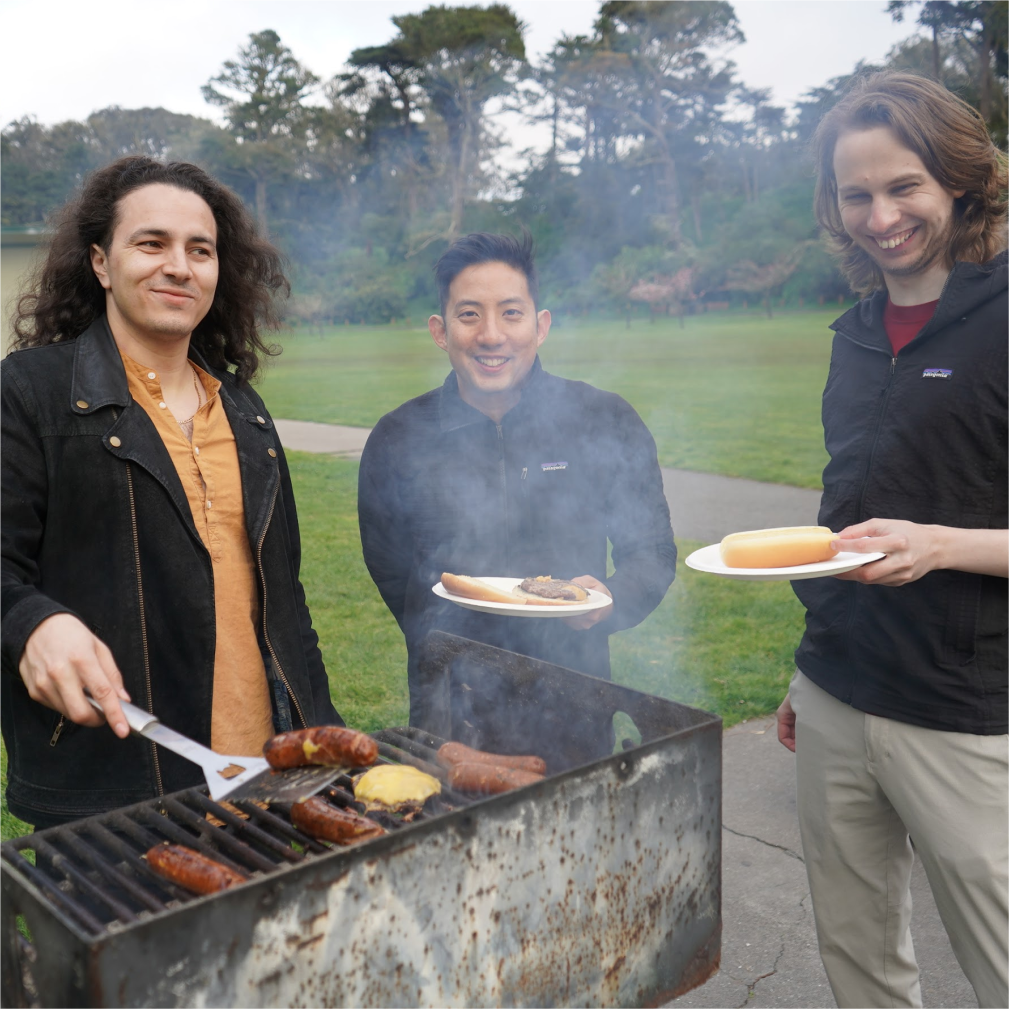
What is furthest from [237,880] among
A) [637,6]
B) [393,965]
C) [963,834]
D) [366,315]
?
[637,6]

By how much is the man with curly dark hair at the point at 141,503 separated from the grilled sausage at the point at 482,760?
0.46 metres

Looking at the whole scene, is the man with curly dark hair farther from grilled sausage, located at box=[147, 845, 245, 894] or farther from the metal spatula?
grilled sausage, located at box=[147, 845, 245, 894]

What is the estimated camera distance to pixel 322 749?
1727 mm

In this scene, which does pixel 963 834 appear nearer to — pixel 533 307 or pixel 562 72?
pixel 533 307

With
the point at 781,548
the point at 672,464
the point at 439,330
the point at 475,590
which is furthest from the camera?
the point at 672,464

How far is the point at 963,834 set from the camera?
185 centimetres

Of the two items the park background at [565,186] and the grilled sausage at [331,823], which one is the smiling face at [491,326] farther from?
the park background at [565,186]

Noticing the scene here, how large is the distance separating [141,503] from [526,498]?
107cm

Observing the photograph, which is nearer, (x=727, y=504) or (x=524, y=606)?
(x=524, y=606)

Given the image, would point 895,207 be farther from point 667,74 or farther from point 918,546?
point 667,74

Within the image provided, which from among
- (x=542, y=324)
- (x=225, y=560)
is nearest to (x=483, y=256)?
(x=542, y=324)

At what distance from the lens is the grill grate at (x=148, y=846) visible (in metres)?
1.39

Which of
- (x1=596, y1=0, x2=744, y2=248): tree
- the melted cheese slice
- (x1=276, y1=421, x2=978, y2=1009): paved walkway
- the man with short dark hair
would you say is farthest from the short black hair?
(x1=596, y1=0, x2=744, y2=248): tree

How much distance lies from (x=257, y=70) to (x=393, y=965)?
6096 centimetres
